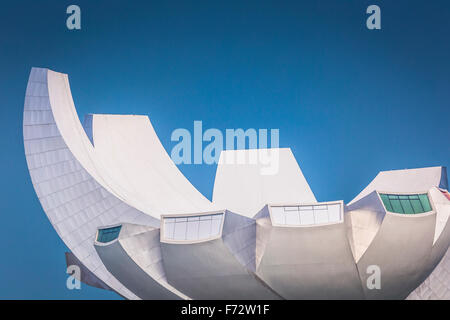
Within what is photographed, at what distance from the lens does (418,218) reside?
54.0ft

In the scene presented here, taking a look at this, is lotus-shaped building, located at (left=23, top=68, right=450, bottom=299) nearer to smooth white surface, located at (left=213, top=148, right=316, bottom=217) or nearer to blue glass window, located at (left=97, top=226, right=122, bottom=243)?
blue glass window, located at (left=97, top=226, right=122, bottom=243)

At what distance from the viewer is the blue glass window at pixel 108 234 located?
59.8ft

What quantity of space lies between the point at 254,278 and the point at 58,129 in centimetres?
898

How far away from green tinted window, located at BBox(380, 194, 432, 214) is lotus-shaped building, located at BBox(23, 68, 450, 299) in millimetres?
38

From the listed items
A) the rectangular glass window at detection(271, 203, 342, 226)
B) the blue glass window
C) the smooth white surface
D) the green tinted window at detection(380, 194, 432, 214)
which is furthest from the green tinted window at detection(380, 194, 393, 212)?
the smooth white surface

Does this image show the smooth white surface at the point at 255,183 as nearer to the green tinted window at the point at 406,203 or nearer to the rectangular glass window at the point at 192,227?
the rectangular glass window at the point at 192,227

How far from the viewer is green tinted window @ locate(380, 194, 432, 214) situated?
16.9m

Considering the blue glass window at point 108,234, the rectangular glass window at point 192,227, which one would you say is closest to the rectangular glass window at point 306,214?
the rectangular glass window at point 192,227

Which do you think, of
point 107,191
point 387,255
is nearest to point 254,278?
point 387,255

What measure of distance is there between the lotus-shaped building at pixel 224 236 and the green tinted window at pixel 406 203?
0.04 m

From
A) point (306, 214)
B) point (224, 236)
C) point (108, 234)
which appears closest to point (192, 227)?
point (224, 236)

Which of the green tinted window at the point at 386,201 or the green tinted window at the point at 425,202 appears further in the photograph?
the green tinted window at the point at 425,202

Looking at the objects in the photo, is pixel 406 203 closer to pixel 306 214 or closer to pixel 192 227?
pixel 306 214

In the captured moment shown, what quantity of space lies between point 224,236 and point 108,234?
423cm
